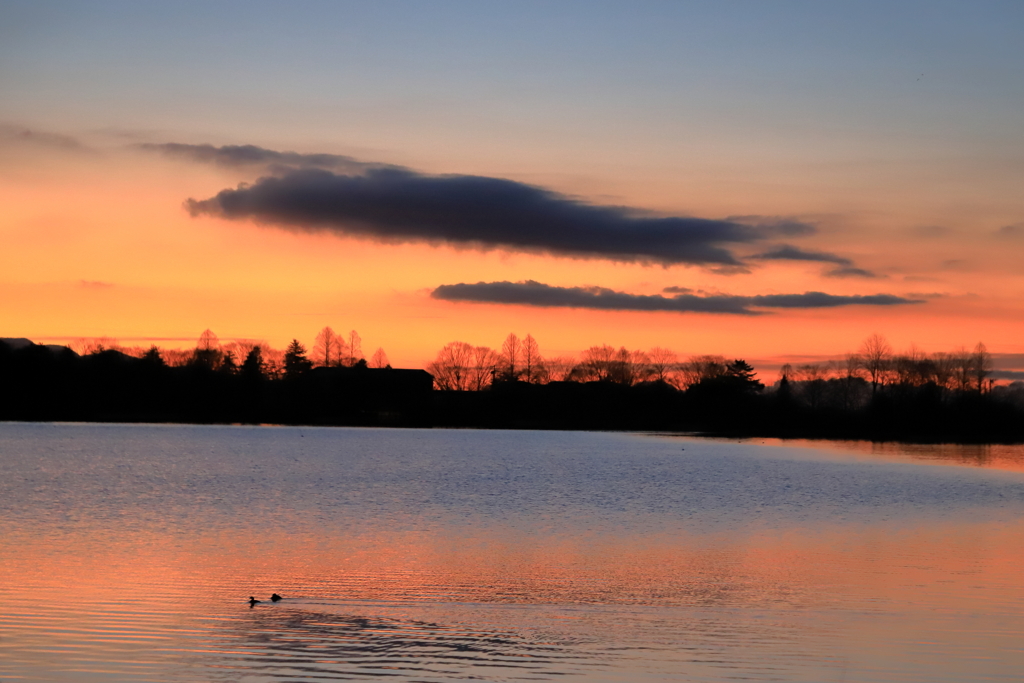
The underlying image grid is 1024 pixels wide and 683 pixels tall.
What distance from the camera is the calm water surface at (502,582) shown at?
40.1 ft

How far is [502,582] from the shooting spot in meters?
18.3

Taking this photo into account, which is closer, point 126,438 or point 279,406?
point 126,438

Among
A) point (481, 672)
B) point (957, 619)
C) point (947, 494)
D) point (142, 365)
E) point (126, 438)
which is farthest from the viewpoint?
point (142, 365)

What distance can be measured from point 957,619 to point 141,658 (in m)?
12.5

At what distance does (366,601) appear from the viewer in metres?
16.1

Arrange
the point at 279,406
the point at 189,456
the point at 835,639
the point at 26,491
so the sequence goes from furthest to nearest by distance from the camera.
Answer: the point at 279,406, the point at 189,456, the point at 26,491, the point at 835,639

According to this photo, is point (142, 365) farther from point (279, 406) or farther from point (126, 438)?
point (126, 438)

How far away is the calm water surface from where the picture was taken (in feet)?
40.1

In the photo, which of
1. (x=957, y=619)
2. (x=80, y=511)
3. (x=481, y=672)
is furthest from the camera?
(x=80, y=511)

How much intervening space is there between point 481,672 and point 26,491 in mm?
29892

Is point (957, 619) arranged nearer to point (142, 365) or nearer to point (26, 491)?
point (26, 491)

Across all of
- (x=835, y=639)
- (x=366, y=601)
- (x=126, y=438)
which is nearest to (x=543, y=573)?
(x=366, y=601)

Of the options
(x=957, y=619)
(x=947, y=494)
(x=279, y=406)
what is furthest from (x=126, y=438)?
(x=957, y=619)

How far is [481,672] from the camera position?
11.7 metres
